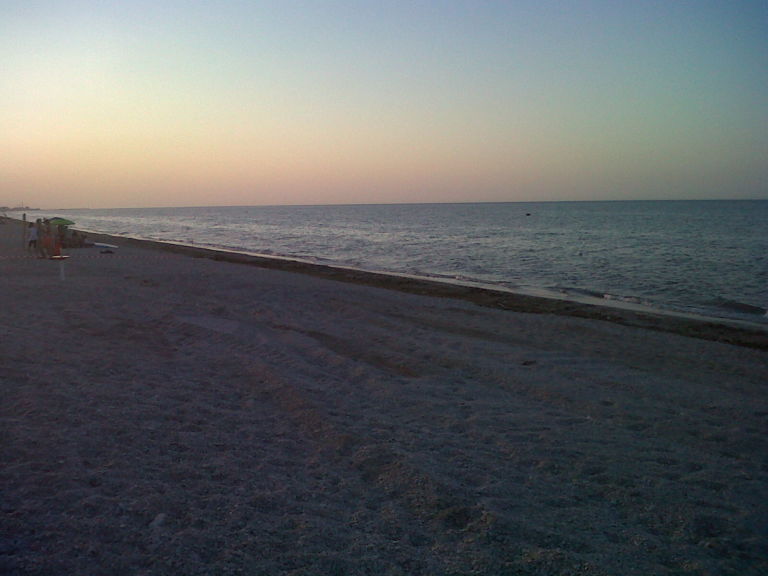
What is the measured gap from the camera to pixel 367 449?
5.12 meters

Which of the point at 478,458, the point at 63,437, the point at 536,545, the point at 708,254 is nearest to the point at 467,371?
the point at 478,458

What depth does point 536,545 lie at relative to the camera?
3.69 m

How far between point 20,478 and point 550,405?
16.8ft

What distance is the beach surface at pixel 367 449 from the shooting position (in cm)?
353

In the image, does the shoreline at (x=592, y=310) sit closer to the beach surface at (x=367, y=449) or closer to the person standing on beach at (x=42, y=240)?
the beach surface at (x=367, y=449)

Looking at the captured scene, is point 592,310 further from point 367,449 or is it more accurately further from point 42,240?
point 42,240

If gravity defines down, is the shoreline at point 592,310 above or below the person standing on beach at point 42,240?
below

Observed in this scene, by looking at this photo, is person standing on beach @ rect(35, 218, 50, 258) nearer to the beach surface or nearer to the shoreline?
the shoreline

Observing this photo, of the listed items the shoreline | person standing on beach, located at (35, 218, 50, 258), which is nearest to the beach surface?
the shoreline

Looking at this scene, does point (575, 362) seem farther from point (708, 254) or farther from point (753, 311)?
point (708, 254)

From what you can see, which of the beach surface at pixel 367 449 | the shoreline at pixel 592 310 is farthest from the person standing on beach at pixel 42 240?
the beach surface at pixel 367 449

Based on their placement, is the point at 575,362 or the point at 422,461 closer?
the point at 422,461

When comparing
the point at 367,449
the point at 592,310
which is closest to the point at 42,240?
the point at 592,310

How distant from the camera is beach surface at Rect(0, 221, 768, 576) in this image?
3527 mm
